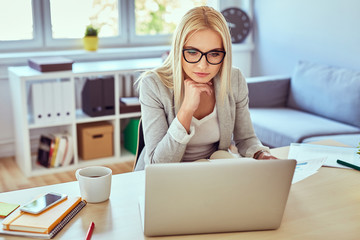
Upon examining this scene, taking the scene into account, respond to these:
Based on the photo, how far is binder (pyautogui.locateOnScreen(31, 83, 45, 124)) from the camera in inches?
123

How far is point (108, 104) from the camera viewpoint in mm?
3414

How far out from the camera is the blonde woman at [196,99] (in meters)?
1.59

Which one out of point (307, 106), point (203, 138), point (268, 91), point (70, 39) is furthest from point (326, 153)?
point (70, 39)

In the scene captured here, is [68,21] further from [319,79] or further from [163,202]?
[163,202]

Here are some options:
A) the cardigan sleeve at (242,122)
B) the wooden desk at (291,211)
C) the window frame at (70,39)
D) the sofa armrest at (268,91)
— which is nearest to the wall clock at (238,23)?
the sofa armrest at (268,91)

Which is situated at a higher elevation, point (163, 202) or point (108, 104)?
point (163, 202)

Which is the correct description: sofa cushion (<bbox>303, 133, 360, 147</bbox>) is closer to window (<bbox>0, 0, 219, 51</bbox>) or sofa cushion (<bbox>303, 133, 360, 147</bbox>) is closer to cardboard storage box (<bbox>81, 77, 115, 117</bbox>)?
cardboard storage box (<bbox>81, 77, 115, 117</bbox>)

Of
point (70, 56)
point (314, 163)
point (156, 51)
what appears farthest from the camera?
point (156, 51)

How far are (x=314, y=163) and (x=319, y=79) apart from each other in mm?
1906

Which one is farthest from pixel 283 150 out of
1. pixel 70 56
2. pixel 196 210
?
pixel 70 56

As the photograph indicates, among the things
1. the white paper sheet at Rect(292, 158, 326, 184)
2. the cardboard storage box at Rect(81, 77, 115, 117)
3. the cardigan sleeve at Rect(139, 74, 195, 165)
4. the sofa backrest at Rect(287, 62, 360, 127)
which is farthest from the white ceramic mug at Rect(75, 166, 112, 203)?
the sofa backrest at Rect(287, 62, 360, 127)

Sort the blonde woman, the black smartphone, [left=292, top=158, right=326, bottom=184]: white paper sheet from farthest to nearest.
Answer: the blonde woman < [left=292, top=158, right=326, bottom=184]: white paper sheet < the black smartphone

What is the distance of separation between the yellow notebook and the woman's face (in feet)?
2.20

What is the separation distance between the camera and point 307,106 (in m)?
3.45
